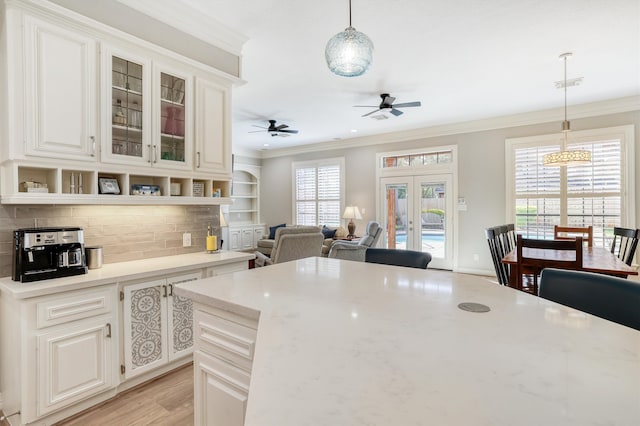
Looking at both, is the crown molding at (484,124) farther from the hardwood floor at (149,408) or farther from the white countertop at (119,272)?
the hardwood floor at (149,408)

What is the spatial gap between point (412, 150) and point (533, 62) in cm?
314

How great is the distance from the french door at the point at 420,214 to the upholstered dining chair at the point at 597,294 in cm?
497

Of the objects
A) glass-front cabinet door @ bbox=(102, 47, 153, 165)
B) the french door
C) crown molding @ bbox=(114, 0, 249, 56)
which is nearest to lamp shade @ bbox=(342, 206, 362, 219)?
the french door

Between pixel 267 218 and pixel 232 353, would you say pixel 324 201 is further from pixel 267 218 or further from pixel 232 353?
pixel 232 353

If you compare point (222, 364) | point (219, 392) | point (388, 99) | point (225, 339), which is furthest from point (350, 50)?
point (388, 99)

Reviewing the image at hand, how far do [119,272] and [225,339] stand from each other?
1.34 meters

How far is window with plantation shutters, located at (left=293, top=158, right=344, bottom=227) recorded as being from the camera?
25.6 ft

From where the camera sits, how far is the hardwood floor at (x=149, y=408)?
2.01m

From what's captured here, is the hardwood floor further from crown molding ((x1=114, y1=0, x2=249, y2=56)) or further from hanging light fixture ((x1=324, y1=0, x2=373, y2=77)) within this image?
crown molding ((x1=114, y1=0, x2=249, y2=56))

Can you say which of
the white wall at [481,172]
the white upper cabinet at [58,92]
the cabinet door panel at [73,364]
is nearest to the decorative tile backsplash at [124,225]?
the white upper cabinet at [58,92]

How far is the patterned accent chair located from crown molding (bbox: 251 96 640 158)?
132 inches

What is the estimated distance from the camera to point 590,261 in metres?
2.85

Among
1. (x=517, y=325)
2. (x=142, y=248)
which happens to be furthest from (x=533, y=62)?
(x=142, y=248)

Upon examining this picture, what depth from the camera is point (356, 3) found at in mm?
2525
